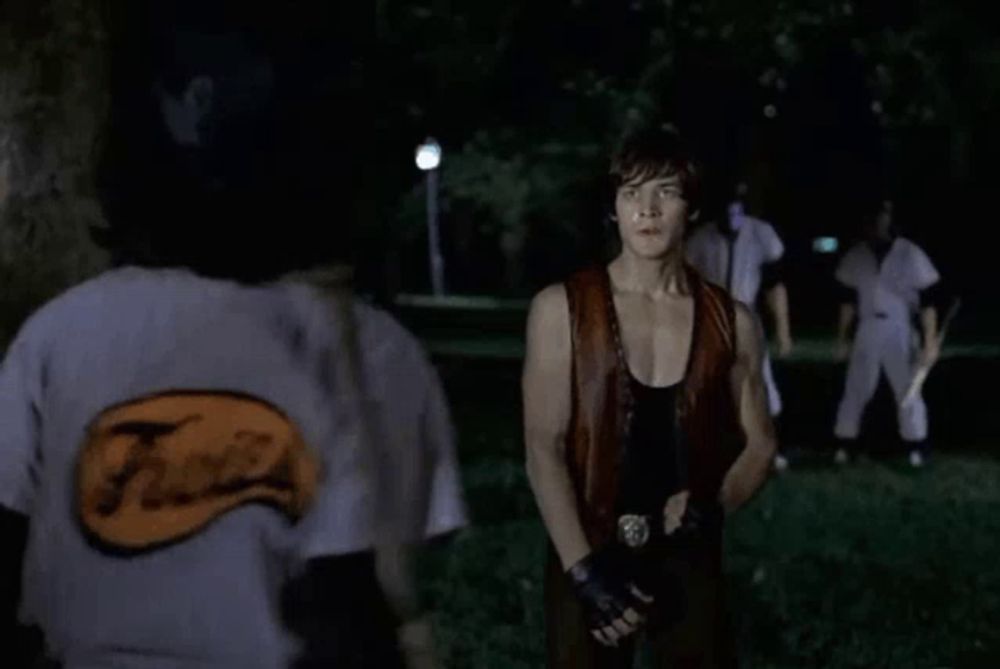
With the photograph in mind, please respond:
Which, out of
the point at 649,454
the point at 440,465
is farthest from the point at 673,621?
the point at 440,465

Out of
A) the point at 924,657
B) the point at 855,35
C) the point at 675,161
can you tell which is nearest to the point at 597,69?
the point at 855,35

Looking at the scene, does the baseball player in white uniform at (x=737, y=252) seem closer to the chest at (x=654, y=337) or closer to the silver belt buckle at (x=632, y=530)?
the chest at (x=654, y=337)

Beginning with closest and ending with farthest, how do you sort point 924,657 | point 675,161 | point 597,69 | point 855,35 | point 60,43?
1. point 675,161
2. point 60,43
3. point 924,657
4. point 855,35
5. point 597,69

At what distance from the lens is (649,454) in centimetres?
436

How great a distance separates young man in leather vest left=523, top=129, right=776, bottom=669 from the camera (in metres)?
4.34

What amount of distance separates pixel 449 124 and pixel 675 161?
1417 inches

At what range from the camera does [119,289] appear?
2.58 m

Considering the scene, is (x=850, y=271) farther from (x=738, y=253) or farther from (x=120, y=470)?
(x=120, y=470)

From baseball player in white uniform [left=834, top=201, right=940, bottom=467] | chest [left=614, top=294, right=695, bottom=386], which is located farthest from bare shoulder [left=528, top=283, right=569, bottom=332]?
baseball player in white uniform [left=834, top=201, right=940, bottom=467]

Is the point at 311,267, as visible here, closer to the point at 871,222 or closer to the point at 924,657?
the point at 924,657

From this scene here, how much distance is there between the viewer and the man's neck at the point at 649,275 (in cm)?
443

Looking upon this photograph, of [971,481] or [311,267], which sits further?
[971,481]

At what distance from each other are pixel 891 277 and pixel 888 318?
11.1 inches

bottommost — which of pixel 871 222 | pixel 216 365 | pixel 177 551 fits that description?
pixel 871 222
